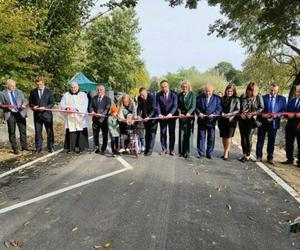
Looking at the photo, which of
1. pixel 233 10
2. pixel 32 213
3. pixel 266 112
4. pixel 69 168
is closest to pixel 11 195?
pixel 32 213

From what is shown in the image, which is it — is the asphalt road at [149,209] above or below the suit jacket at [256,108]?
below

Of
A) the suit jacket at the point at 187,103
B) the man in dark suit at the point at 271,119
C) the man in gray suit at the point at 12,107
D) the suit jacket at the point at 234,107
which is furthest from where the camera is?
the man in gray suit at the point at 12,107

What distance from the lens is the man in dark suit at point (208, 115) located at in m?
11.2

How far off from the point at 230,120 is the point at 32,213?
6251 millimetres

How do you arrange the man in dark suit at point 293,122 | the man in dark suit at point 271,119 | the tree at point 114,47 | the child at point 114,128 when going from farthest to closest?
1. the tree at point 114,47
2. the child at point 114,128
3. the man in dark suit at point 271,119
4. the man in dark suit at point 293,122

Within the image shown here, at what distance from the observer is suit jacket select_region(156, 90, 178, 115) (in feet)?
37.6

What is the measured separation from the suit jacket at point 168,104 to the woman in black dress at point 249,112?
1.81 m

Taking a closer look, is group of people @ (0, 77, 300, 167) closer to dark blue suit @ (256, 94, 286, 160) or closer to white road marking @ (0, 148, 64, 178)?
dark blue suit @ (256, 94, 286, 160)

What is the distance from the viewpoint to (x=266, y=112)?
35.2 feet

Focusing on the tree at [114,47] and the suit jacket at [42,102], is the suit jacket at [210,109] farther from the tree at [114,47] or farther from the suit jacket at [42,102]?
the tree at [114,47]

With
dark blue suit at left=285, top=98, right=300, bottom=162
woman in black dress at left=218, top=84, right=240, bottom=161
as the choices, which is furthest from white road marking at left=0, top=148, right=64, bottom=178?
dark blue suit at left=285, top=98, right=300, bottom=162

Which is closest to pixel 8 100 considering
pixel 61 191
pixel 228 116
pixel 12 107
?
pixel 12 107

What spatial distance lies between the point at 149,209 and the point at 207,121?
17.1 feet

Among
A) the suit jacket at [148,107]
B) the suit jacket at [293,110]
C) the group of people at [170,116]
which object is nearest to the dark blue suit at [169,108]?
the group of people at [170,116]
